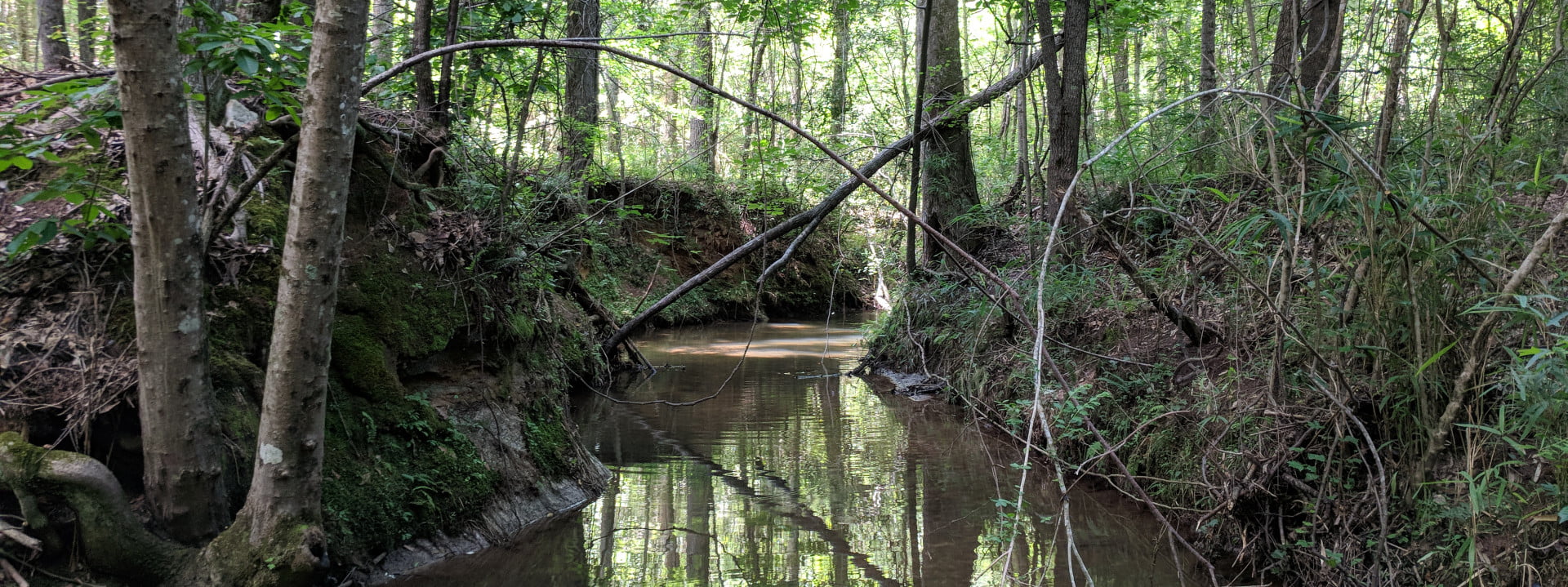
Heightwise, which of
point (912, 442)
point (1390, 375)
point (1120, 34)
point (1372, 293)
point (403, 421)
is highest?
point (1120, 34)

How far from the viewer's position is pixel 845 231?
14625 millimetres

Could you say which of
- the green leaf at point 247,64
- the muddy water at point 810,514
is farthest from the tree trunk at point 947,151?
the green leaf at point 247,64

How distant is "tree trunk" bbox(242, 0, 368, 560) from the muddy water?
880 millimetres

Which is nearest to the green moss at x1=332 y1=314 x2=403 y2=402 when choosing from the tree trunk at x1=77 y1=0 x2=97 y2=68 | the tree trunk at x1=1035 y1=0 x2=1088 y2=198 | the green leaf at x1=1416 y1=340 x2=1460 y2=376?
the tree trunk at x1=77 y1=0 x2=97 y2=68

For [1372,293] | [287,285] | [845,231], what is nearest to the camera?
[287,285]

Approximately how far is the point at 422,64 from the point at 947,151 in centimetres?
503

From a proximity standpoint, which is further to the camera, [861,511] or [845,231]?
[845,231]

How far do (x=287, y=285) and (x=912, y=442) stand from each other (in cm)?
432

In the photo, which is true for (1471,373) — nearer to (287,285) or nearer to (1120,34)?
(287,285)

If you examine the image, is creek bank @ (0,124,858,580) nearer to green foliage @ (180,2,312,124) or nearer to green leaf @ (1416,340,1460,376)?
green foliage @ (180,2,312,124)

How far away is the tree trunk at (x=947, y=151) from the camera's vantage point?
829cm

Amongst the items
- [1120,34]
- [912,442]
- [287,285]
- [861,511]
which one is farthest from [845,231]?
[287,285]

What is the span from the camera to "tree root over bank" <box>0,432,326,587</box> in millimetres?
2475

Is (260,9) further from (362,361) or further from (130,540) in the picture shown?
(130,540)
